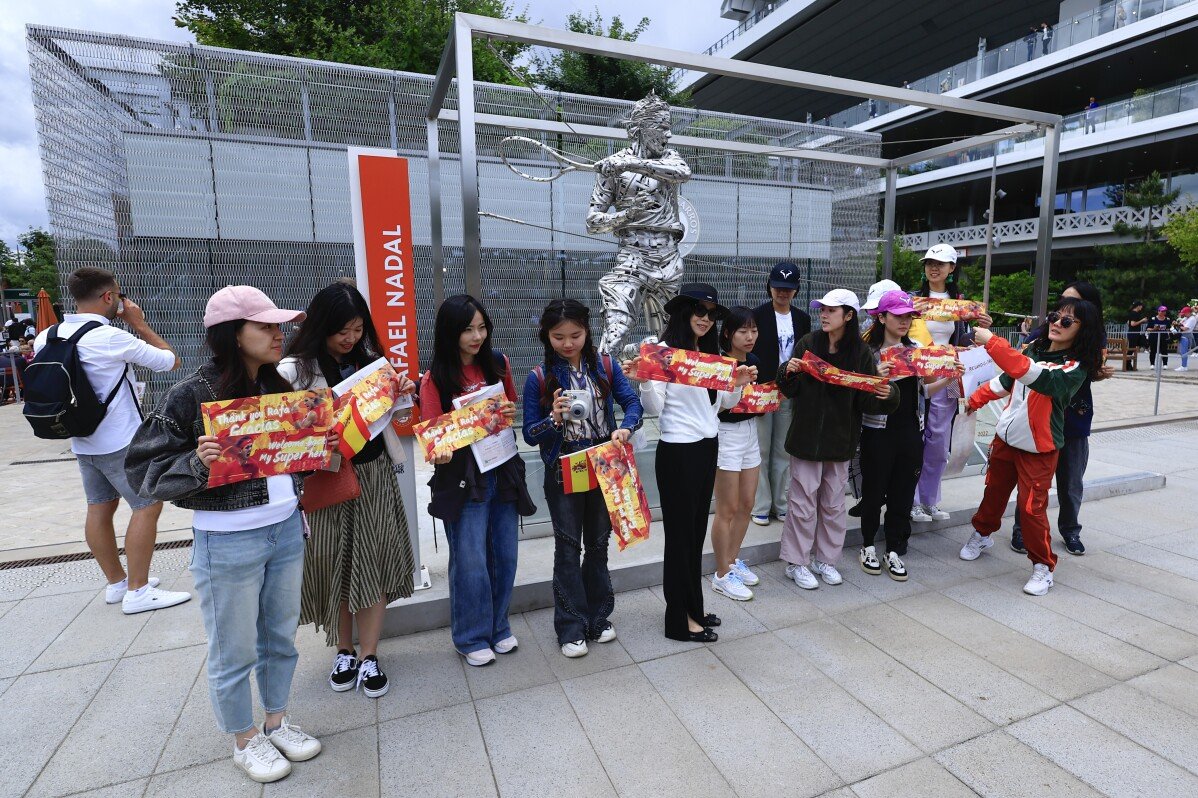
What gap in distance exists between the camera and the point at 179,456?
1841 millimetres

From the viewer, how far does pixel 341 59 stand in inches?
459

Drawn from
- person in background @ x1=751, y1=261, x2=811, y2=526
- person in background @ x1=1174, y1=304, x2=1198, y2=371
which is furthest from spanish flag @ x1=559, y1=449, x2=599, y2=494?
person in background @ x1=1174, y1=304, x2=1198, y2=371

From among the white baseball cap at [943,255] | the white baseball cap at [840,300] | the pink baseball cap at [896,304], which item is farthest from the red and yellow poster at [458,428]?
the white baseball cap at [943,255]

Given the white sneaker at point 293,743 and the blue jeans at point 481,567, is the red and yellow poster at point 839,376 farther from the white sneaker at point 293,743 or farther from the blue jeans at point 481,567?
the white sneaker at point 293,743

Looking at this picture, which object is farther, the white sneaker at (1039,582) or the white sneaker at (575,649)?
the white sneaker at (1039,582)

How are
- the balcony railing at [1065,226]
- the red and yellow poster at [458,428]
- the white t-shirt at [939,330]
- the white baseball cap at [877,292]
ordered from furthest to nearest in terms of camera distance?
1. the balcony railing at [1065,226]
2. the white t-shirt at [939,330]
3. the white baseball cap at [877,292]
4. the red and yellow poster at [458,428]

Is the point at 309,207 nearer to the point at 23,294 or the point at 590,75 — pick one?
the point at 590,75

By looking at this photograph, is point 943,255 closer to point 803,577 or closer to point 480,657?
point 803,577

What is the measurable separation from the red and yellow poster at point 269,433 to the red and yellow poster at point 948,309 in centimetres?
343

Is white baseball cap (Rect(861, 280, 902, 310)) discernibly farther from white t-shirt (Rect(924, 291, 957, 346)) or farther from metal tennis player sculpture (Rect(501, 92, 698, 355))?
metal tennis player sculpture (Rect(501, 92, 698, 355))

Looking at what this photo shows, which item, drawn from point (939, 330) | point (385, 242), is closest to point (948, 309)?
point (939, 330)

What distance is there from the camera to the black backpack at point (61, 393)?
9.88ft

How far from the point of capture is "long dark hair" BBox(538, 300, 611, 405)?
2.60m

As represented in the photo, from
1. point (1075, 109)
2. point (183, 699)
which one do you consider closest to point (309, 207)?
point (183, 699)
